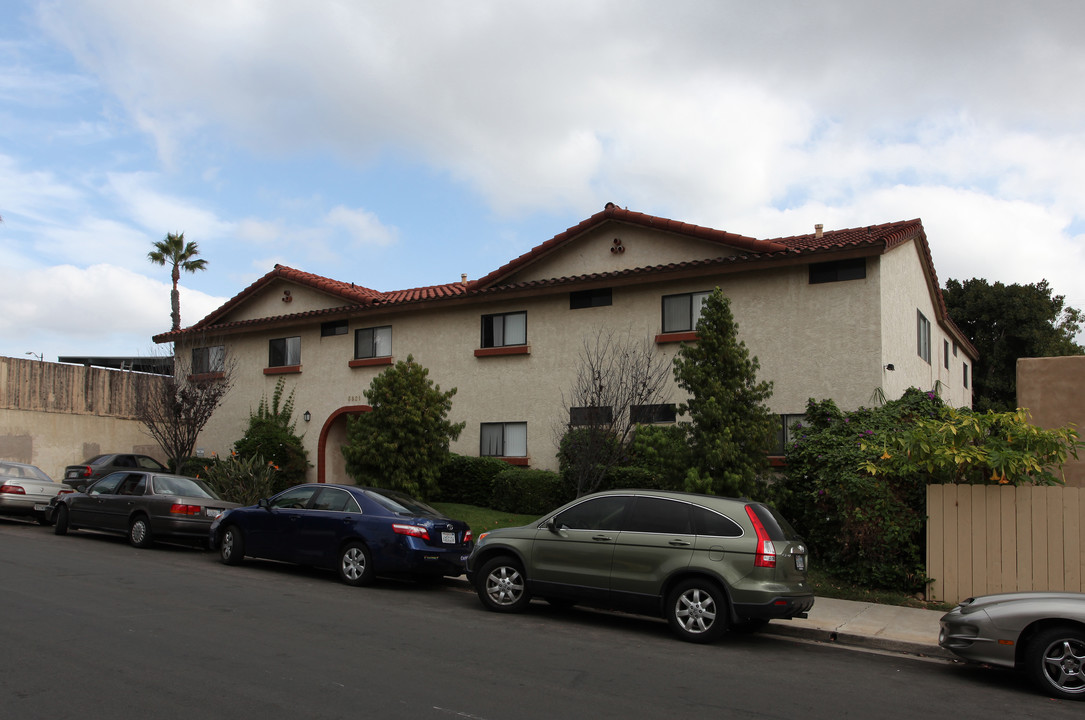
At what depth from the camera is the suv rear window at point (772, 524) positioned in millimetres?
9180

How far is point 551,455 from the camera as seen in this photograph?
19531 mm

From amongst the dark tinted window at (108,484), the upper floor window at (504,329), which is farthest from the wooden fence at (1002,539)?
the dark tinted window at (108,484)

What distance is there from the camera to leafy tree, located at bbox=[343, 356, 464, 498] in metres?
17.8

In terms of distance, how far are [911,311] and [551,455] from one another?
28.9 ft

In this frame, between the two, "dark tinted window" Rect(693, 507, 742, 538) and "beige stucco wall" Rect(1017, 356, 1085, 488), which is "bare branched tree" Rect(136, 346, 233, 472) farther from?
"beige stucco wall" Rect(1017, 356, 1085, 488)

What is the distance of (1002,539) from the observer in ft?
37.1

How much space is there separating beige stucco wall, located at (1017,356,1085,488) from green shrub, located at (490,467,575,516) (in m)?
8.68

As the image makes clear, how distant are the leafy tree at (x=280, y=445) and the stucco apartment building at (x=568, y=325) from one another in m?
0.31

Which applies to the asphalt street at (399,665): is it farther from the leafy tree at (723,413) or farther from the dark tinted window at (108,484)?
the dark tinted window at (108,484)

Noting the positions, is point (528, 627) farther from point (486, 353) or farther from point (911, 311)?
point (911, 311)

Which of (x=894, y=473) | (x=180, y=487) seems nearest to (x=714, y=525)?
(x=894, y=473)

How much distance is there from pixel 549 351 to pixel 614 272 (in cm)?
257

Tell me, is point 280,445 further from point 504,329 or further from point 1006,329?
point 1006,329

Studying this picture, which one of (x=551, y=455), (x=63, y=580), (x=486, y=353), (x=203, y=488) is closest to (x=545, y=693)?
(x=63, y=580)
